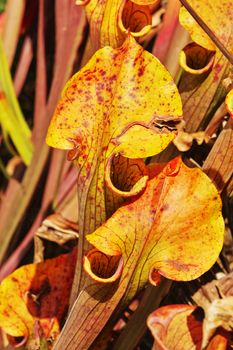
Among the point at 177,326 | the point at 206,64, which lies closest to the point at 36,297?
the point at 177,326

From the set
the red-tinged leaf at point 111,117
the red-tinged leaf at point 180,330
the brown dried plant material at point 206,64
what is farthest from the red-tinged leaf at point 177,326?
the brown dried plant material at point 206,64

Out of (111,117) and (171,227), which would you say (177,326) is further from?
(111,117)

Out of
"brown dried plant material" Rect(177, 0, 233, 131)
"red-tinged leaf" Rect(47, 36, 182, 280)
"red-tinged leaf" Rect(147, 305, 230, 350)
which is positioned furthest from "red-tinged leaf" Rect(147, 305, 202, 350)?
"brown dried plant material" Rect(177, 0, 233, 131)

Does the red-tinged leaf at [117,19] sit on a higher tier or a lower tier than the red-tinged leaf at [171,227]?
higher

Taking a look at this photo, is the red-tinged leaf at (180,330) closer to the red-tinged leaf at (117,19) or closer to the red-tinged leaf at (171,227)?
the red-tinged leaf at (171,227)

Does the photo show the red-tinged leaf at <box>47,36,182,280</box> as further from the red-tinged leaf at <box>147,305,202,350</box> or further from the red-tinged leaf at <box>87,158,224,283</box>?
the red-tinged leaf at <box>147,305,202,350</box>

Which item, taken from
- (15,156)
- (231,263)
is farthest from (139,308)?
(15,156)

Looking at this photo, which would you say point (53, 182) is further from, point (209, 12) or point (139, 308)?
point (209, 12)

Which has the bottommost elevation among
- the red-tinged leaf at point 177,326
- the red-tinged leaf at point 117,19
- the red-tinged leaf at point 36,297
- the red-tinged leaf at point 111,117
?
the red-tinged leaf at point 36,297
